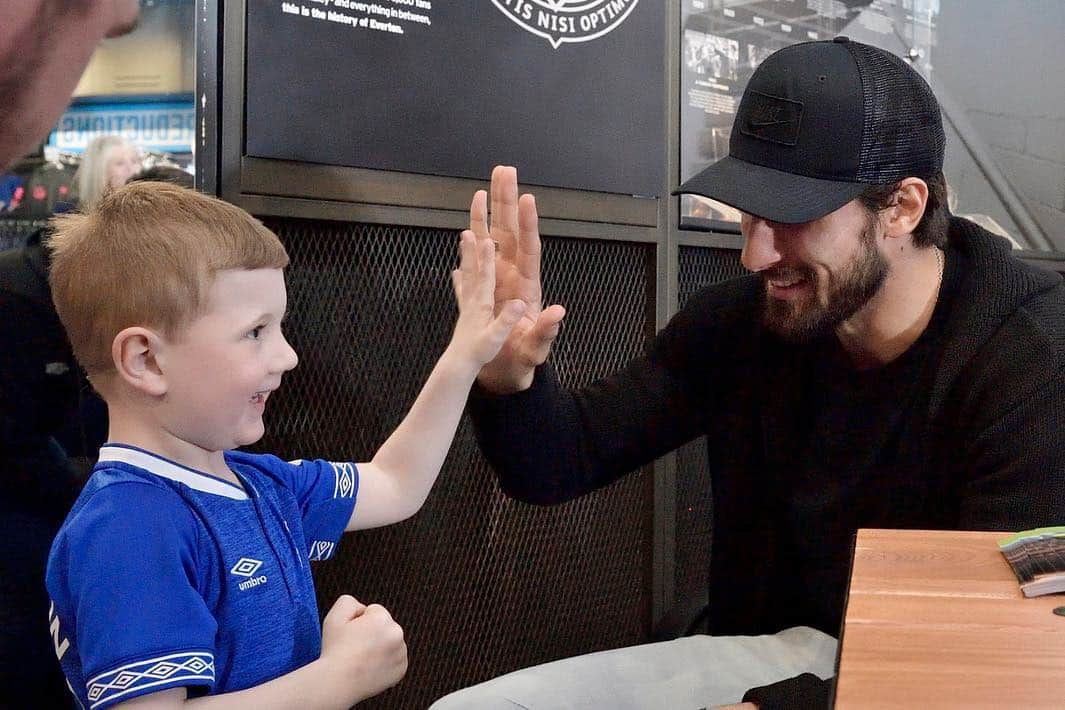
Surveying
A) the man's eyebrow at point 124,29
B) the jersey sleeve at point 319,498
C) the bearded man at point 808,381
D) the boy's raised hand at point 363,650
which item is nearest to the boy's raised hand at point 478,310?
the bearded man at point 808,381

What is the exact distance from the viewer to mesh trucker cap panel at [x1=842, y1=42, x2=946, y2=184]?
1.70 meters

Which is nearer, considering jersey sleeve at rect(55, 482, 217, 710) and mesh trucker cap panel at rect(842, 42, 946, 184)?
jersey sleeve at rect(55, 482, 217, 710)

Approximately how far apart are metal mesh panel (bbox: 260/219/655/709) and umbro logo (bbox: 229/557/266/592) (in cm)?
65

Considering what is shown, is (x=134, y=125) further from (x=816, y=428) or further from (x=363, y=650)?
(x=816, y=428)

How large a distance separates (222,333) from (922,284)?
1120mm

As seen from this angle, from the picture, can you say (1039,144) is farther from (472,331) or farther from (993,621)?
(993,621)

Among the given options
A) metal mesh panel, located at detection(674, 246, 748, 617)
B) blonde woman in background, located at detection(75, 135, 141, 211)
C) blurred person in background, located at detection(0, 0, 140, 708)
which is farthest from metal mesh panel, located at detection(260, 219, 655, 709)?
blurred person in background, located at detection(0, 0, 140, 708)

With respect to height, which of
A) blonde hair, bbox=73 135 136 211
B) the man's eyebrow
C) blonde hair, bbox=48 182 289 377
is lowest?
blonde hair, bbox=48 182 289 377

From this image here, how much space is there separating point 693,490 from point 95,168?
1.51 meters

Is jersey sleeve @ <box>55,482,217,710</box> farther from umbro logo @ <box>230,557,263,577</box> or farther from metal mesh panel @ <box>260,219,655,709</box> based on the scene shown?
metal mesh panel @ <box>260,219,655,709</box>

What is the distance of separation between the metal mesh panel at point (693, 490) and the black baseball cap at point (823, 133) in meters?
0.75

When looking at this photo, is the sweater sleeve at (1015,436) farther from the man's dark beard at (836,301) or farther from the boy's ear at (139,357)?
the boy's ear at (139,357)

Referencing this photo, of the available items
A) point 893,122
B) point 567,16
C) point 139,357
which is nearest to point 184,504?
point 139,357

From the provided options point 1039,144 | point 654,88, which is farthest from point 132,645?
point 1039,144
